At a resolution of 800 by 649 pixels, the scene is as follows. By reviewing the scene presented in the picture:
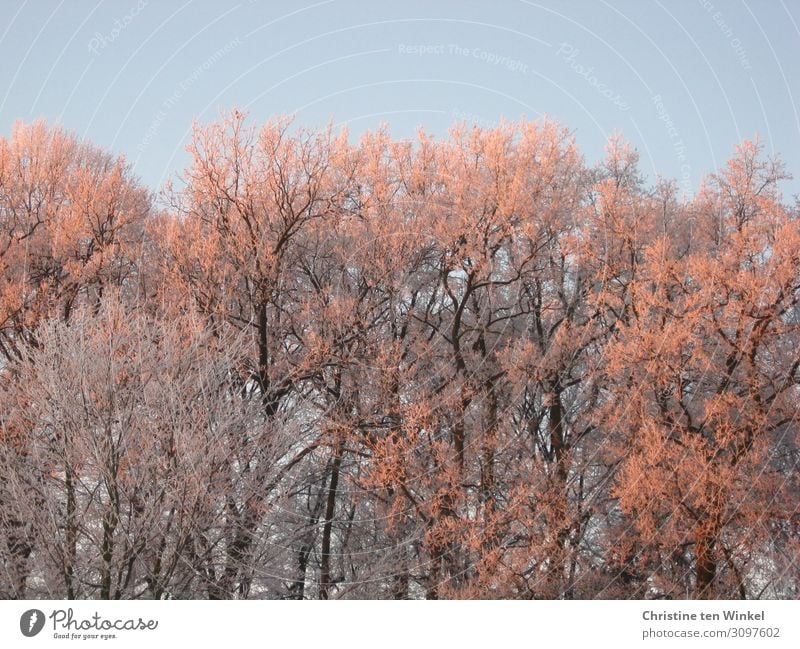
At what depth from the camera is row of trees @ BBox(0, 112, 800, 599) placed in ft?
67.2

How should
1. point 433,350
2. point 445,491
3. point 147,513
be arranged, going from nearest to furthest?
1. point 147,513
2. point 445,491
3. point 433,350

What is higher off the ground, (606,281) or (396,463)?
(606,281)

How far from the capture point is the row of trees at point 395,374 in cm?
2048

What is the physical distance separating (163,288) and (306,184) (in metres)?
5.84

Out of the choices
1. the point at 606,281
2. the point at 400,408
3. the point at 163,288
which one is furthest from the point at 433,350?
the point at 163,288

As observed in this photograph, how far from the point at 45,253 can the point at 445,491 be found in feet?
57.0

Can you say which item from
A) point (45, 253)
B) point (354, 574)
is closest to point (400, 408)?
point (354, 574)

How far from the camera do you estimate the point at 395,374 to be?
26.9 metres

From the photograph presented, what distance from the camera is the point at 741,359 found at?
24.8 meters
